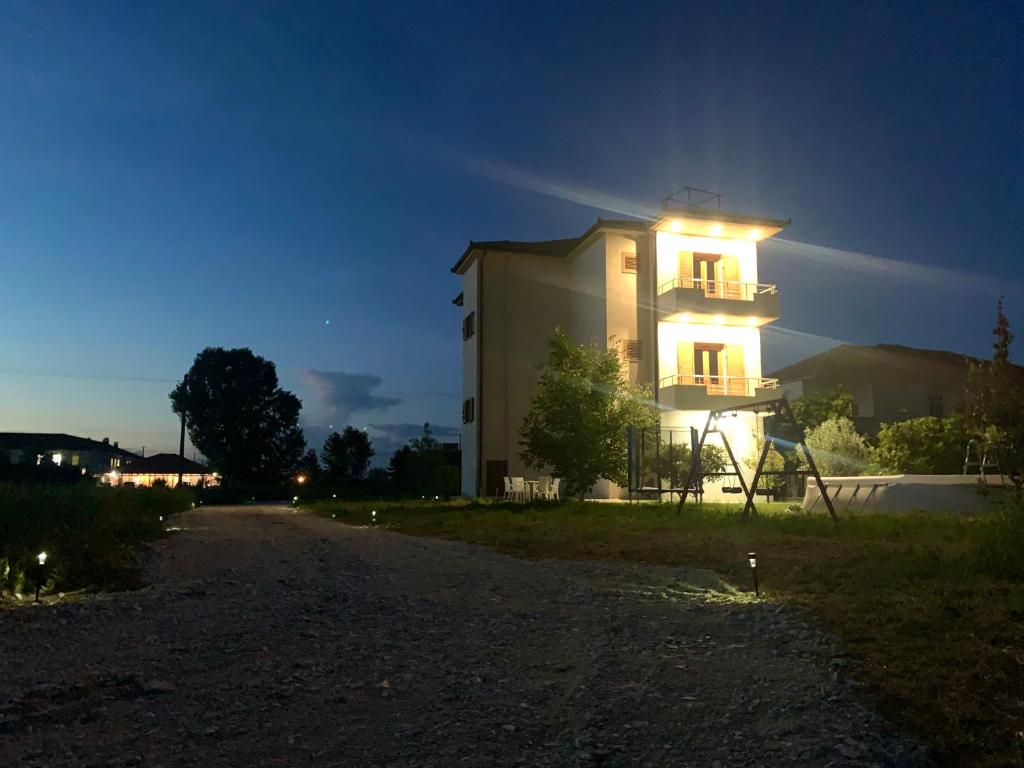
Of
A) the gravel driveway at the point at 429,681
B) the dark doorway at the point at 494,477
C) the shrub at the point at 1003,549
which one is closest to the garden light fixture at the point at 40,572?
the gravel driveway at the point at 429,681

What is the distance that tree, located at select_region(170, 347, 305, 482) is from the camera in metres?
62.2

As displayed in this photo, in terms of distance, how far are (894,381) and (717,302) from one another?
15.5m

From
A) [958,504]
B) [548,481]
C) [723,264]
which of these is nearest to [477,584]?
[958,504]

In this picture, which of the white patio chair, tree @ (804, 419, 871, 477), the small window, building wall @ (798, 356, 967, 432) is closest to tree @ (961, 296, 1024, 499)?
tree @ (804, 419, 871, 477)

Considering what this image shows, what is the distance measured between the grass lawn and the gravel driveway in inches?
12.5

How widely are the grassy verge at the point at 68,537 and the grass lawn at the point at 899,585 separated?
5.50 metres

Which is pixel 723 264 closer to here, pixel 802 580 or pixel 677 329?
pixel 677 329

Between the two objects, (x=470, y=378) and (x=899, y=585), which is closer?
(x=899, y=585)

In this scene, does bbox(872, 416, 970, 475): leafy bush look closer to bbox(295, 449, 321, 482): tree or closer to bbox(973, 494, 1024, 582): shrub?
bbox(973, 494, 1024, 582): shrub

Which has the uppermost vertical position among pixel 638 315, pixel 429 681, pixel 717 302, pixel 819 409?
pixel 717 302

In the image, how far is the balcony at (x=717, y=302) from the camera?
2862 cm

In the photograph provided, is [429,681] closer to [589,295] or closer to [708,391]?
[708,391]

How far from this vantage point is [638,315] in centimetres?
3100

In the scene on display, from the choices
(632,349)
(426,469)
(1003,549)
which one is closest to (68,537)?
(1003,549)
